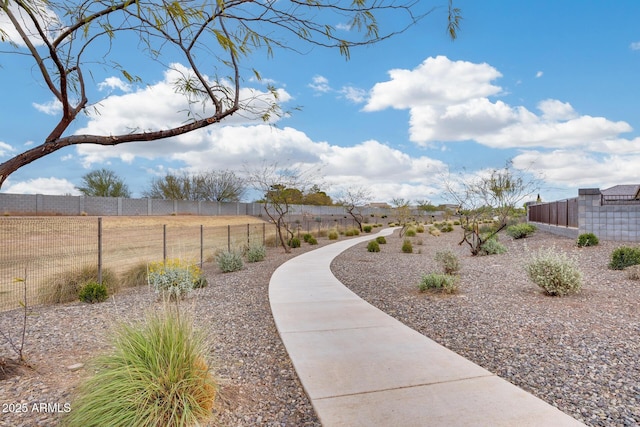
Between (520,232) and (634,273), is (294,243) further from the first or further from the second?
(634,273)

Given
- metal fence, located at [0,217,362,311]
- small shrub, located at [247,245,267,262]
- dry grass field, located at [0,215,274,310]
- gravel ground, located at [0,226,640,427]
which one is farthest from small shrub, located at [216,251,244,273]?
gravel ground, located at [0,226,640,427]

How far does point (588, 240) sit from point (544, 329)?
41.1 ft

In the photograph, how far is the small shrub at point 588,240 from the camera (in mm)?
16658

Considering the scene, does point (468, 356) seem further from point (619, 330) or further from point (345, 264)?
point (345, 264)

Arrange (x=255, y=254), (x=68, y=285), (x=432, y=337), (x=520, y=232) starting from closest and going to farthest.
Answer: (x=432, y=337) < (x=68, y=285) < (x=255, y=254) < (x=520, y=232)

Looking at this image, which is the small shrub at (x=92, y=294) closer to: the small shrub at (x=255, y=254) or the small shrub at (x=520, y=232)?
the small shrub at (x=255, y=254)

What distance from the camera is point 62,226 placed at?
31.9 meters

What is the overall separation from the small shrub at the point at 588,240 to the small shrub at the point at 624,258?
4636mm

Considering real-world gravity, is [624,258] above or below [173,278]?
above

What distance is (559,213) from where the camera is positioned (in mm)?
23641

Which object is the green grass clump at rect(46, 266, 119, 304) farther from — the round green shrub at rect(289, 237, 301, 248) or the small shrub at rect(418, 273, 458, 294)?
the round green shrub at rect(289, 237, 301, 248)

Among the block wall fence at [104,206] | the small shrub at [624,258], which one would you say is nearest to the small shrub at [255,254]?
the block wall fence at [104,206]

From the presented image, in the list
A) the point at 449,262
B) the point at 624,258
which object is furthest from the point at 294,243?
the point at 624,258

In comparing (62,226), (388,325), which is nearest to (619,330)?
(388,325)
